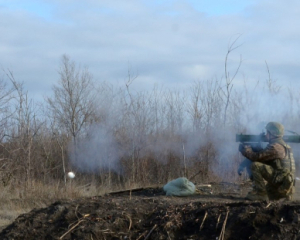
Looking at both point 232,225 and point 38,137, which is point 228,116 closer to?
point 38,137

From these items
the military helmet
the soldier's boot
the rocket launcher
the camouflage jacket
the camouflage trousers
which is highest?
the military helmet

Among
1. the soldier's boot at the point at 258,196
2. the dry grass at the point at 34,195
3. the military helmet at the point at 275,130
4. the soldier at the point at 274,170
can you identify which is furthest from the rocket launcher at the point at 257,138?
the dry grass at the point at 34,195

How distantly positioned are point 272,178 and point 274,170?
15 cm

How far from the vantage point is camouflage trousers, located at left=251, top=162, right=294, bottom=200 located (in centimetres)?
938

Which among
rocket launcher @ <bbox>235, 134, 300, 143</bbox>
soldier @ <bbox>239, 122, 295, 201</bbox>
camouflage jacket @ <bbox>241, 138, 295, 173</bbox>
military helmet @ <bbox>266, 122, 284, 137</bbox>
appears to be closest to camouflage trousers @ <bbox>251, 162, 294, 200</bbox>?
soldier @ <bbox>239, 122, 295, 201</bbox>

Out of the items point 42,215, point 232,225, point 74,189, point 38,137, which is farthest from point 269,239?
Answer: point 38,137

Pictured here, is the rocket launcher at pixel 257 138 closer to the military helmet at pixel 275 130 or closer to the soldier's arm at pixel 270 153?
the military helmet at pixel 275 130

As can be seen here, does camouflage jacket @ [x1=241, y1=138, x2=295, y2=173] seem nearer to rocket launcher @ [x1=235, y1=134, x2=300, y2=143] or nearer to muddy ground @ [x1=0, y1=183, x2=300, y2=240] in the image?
rocket launcher @ [x1=235, y1=134, x2=300, y2=143]

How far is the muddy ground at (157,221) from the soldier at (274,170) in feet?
7.80

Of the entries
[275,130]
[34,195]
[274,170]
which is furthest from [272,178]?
[34,195]

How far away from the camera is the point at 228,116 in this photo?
57.7 feet

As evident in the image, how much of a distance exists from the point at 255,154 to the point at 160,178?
8.00 metres

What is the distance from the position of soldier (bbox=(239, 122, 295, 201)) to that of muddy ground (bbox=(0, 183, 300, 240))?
2.38 metres

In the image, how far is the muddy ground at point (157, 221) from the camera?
20.2ft
